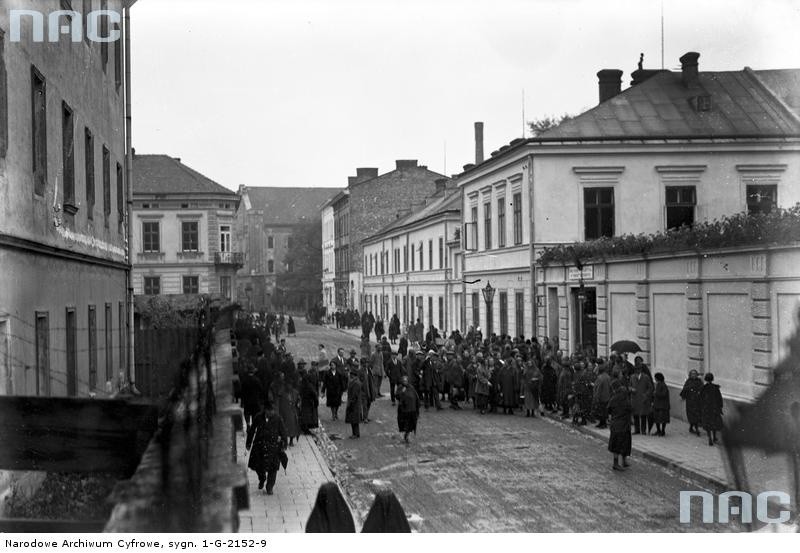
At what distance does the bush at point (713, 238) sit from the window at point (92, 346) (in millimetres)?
11690

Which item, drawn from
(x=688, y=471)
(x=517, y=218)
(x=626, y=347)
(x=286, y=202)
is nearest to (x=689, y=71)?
(x=517, y=218)

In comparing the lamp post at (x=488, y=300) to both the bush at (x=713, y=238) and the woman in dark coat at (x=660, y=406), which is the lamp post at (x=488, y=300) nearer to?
the bush at (x=713, y=238)

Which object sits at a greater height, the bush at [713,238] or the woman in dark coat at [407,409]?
the bush at [713,238]

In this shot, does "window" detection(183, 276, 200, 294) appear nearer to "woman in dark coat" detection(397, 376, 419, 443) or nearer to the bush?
the bush

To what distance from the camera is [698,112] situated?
30.1 meters

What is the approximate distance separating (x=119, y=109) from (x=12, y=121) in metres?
11.0

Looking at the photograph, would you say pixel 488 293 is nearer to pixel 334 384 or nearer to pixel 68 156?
pixel 334 384

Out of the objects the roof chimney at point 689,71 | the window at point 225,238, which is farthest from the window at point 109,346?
the window at point 225,238

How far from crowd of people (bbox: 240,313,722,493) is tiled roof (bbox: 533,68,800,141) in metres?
7.99

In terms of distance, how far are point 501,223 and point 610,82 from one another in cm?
668

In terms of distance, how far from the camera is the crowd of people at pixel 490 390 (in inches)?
618

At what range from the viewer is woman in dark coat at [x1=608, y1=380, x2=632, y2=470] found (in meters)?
13.8

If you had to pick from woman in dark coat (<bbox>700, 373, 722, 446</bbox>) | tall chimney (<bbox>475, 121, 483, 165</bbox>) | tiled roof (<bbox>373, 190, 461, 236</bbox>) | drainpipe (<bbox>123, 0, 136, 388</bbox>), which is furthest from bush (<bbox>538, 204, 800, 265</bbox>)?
tall chimney (<bbox>475, 121, 483, 165</bbox>)

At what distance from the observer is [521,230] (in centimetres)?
3136
